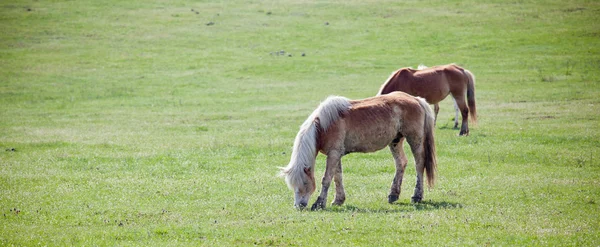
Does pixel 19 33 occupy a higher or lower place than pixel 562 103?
lower

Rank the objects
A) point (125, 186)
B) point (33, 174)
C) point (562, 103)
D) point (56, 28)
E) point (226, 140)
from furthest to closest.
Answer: point (56, 28)
point (562, 103)
point (226, 140)
point (33, 174)
point (125, 186)

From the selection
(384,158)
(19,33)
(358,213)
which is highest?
(358,213)

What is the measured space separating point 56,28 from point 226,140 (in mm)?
37481

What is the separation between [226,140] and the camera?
21.1 meters

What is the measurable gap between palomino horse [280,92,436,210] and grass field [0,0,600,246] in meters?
0.55

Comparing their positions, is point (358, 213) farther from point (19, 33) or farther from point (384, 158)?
point (19, 33)

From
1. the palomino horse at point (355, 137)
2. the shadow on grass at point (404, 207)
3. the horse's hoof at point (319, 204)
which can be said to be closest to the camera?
the shadow on grass at point (404, 207)

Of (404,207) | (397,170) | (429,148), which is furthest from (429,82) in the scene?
(404,207)

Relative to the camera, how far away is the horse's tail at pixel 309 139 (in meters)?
11.3

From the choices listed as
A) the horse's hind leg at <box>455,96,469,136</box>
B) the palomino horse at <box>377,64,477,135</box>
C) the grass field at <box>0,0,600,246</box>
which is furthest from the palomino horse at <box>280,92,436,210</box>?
the horse's hind leg at <box>455,96,469,136</box>

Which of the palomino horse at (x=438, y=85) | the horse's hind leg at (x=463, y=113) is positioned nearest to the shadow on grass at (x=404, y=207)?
the palomino horse at (x=438, y=85)

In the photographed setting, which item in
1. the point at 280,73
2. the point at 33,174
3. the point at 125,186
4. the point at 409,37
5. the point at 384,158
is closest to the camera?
the point at 125,186

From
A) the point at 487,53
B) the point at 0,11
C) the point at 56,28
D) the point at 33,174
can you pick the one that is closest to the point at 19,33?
the point at 56,28

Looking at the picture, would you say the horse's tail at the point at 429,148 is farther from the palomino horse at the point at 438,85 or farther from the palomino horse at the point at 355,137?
the palomino horse at the point at 438,85
